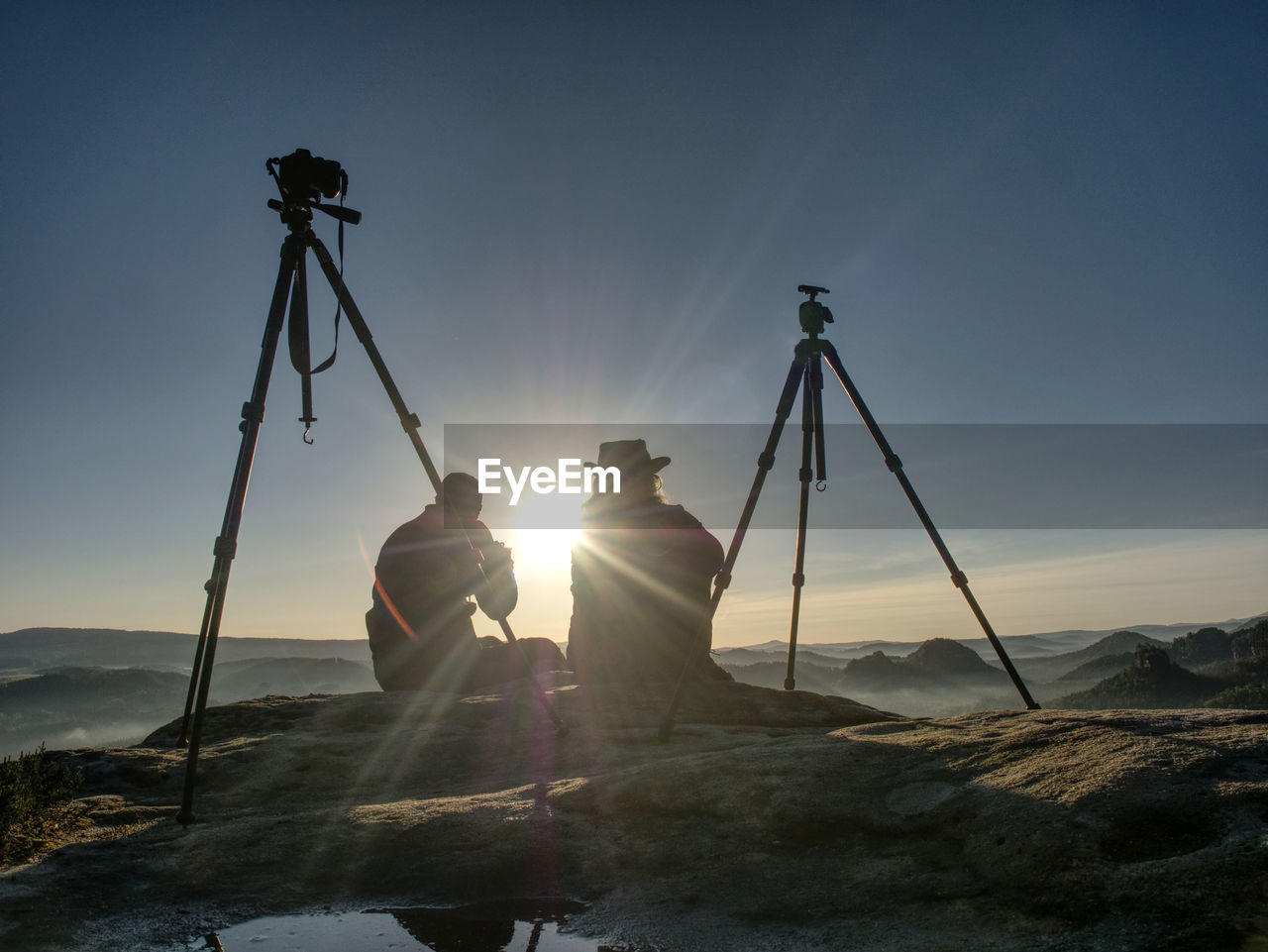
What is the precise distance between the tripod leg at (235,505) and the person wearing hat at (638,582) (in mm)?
6141

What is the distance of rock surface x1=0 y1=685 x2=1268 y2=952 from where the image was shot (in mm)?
2988

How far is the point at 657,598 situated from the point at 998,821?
7396mm

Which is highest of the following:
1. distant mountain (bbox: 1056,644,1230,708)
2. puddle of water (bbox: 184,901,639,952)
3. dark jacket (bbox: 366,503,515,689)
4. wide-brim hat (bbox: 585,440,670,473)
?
wide-brim hat (bbox: 585,440,670,473)

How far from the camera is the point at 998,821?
11.9 ft

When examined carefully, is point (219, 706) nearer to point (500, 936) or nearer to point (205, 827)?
point (205, 827)

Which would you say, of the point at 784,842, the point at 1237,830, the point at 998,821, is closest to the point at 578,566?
the point at 784,842

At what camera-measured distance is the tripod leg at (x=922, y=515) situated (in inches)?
280

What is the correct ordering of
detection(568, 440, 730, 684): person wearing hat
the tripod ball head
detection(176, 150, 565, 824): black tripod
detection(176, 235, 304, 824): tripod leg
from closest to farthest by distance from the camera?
1. detection(176, 235, 304, 824): tripod leg
2. detection(176, 150, 565, 824): black tripod
3. the tripod ball head
4. detection(568, 440, 730, 684): person wearing hat

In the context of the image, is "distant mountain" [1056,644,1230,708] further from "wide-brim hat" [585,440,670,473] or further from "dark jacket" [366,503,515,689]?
"dark jacket" [366,503,515,689]

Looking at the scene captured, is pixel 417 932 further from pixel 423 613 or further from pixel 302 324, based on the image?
pixel 423 613

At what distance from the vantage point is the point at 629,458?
12055 mm

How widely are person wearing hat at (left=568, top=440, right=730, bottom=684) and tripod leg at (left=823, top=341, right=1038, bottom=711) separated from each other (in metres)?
4.04

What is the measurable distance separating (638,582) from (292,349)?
620 cm

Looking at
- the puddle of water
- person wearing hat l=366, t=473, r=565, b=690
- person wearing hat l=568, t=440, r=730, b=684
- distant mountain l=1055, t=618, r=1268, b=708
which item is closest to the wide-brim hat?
person wearing hat l=568, t=440, r=730, b=684
